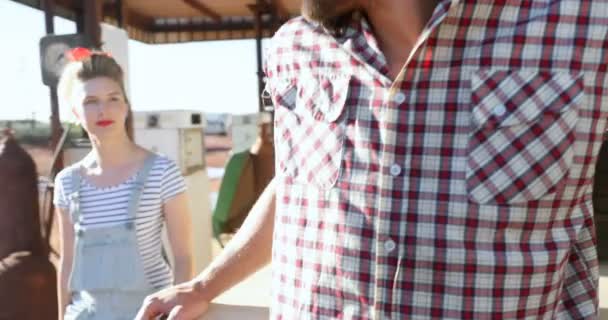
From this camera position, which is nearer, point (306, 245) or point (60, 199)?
point (306, 245)

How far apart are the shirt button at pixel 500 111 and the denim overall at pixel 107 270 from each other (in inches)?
50.7

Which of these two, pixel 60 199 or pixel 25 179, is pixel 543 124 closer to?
pixel 60 199

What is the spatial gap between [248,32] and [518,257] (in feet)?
26.3

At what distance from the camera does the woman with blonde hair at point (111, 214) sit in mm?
1695

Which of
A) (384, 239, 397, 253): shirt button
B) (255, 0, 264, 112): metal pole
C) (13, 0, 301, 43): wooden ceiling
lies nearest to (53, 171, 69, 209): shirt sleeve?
(384, 239, 397, 253): shirt button

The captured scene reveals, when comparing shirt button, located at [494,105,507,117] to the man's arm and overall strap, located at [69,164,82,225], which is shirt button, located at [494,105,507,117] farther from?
overall strap, located at [69,164,82,225]

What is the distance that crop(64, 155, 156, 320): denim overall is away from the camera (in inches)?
66.2

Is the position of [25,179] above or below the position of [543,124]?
below

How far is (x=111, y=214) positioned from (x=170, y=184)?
→ 0.19 metres

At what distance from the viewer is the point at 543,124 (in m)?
0.68

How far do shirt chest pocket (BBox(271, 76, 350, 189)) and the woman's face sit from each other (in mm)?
1085

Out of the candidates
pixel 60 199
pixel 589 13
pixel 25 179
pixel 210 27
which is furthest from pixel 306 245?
pixel 210 27

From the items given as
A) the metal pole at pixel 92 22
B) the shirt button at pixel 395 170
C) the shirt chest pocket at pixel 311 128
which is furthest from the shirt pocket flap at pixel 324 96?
the metal pole at pixel 92 22

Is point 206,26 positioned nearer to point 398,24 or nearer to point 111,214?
point 111,214
